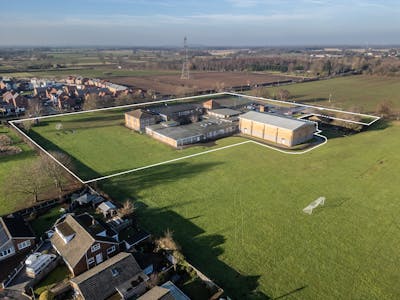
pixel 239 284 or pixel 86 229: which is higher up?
pixel 86 229

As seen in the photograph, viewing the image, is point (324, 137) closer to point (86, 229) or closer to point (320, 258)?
point (320, 258)

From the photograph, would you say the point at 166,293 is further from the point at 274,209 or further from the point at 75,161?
the point at 75,161

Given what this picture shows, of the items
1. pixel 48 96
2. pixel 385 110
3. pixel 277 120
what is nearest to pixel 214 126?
pixel 277 120

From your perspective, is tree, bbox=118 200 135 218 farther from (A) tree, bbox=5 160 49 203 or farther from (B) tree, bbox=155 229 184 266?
(A) tree, bbox=5 160 49 203

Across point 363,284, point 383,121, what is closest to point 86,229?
point 363,284

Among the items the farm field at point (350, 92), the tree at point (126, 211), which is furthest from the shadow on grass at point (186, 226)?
the farm field at point (350, 92)
